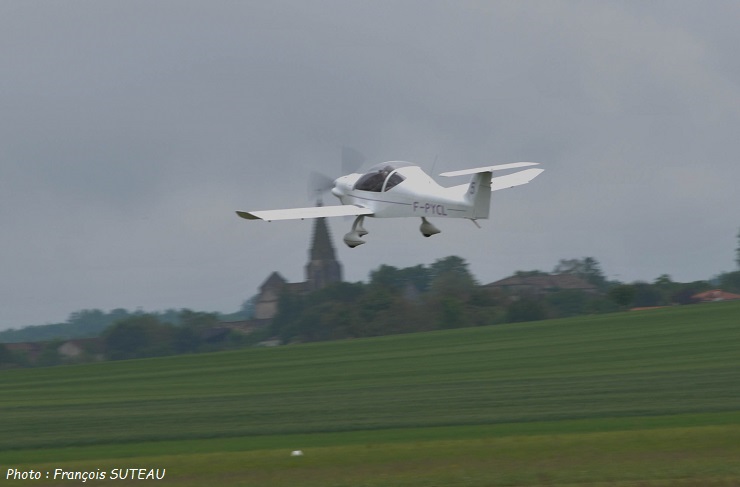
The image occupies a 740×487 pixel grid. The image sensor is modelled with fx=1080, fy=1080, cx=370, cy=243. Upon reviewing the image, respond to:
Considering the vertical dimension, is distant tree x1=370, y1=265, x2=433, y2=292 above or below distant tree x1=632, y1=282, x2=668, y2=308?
above

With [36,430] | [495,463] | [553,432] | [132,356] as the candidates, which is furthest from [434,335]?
[495,463]

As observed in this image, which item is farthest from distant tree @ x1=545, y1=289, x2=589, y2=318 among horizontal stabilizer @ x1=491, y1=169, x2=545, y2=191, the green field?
horizontal stabilizer @ x1=491, y1=169, x2=545, y2=191

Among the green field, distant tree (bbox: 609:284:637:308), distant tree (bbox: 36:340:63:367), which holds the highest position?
distant tree (bbox: 609:284:637:308)

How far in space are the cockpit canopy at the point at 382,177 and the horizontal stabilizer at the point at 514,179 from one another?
3.67 m

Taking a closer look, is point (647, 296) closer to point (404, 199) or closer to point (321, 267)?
point (321, 267)

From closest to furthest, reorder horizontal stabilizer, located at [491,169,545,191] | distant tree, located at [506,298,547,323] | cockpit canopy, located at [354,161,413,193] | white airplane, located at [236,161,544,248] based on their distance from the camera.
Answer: white airplane, located at [236,161,544,248]
cockpit canopy, located at [354,161,413,193]
horizontal stabilizer, located at [491,169,545,191]
distant tree, located at [506,298,547,323]

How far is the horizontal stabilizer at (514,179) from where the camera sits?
3356 cm

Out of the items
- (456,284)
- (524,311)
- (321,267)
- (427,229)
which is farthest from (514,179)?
(321,267)

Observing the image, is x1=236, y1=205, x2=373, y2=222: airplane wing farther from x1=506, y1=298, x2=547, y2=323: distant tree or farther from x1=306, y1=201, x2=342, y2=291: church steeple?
x1=306, y1=201, x2=342, y2=291: church steeple

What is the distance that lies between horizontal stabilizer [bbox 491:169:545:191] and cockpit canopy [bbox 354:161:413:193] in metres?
3.67

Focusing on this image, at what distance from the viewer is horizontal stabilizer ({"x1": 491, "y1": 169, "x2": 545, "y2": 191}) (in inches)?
1321

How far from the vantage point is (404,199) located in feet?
99.5

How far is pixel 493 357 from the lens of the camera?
2469 inches

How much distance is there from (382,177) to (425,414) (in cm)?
957
